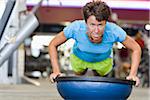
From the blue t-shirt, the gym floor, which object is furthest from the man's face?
the gym floor

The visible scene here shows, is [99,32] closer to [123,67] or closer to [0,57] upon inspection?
[0,57]

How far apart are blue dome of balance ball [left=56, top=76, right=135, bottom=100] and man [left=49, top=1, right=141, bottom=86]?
0.51 feet

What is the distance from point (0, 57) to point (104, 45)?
2.17m

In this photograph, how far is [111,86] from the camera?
2.05 metres

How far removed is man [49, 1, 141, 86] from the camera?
2188 mm

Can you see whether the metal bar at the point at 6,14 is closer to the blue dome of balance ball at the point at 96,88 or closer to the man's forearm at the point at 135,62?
the man's forearm at the point at 135,62

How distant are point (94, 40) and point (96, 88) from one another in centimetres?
37

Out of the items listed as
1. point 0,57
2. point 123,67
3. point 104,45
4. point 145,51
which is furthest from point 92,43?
point 123,67

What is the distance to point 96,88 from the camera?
204cm

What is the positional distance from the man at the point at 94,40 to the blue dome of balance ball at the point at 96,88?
0.16m

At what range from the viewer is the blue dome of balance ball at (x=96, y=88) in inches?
80.4

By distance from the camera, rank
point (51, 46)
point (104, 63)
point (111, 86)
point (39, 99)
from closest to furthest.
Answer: point (111, 86), point (51, 46), point (104, 63), point (39, 99)

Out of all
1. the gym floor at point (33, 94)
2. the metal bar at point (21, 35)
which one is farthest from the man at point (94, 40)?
the metal bar at point (21, 35)

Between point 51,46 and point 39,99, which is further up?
point 51,46
